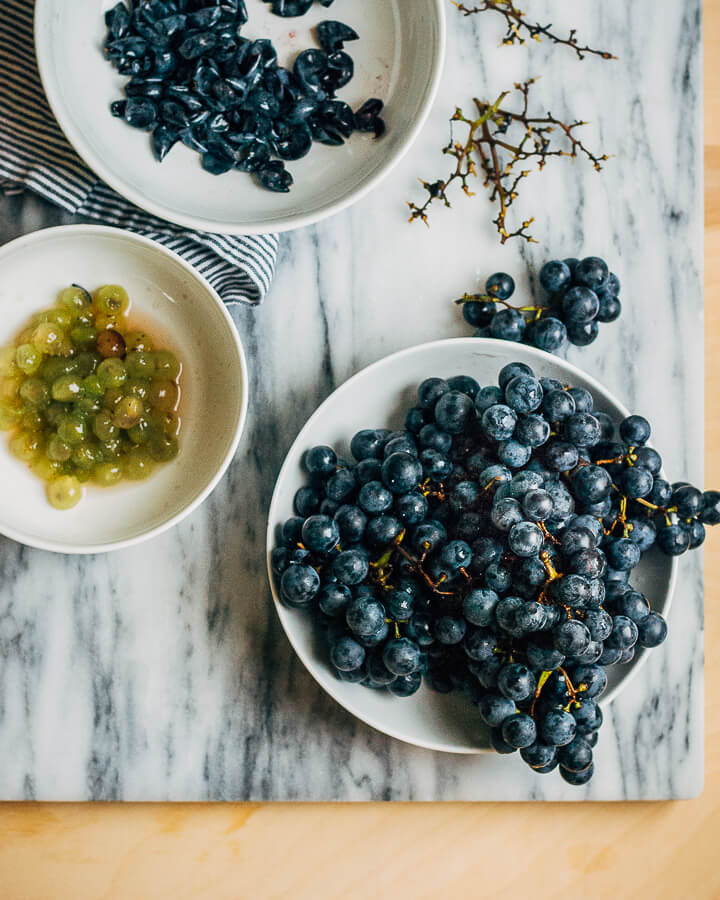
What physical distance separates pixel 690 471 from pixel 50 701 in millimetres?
756

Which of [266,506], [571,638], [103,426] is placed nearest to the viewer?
[571,638]

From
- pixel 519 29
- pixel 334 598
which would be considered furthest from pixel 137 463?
pixel 519 29

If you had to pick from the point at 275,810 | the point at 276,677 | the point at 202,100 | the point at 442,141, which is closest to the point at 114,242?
the point at 202,100

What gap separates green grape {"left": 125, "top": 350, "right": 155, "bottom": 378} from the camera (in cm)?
80

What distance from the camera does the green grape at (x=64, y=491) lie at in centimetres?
80

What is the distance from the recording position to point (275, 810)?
35.5 inches

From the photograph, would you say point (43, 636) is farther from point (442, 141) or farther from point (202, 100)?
point (442, 141)

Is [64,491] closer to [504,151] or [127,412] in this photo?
[127,412]

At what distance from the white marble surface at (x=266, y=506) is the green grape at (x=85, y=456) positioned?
0.40 ft

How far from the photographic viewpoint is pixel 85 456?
2.59ft

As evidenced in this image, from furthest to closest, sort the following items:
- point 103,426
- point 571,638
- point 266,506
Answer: point 266,506 < point 103,426 < point 571,638

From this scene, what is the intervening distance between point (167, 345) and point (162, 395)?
0.06m

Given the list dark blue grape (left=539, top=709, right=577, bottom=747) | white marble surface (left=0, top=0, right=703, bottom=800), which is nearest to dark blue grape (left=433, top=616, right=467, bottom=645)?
dark blue grape (left=539, top=709, right=577, bottom=747)

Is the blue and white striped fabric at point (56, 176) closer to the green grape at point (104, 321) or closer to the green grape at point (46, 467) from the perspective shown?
the green grape at point (104, 321)
